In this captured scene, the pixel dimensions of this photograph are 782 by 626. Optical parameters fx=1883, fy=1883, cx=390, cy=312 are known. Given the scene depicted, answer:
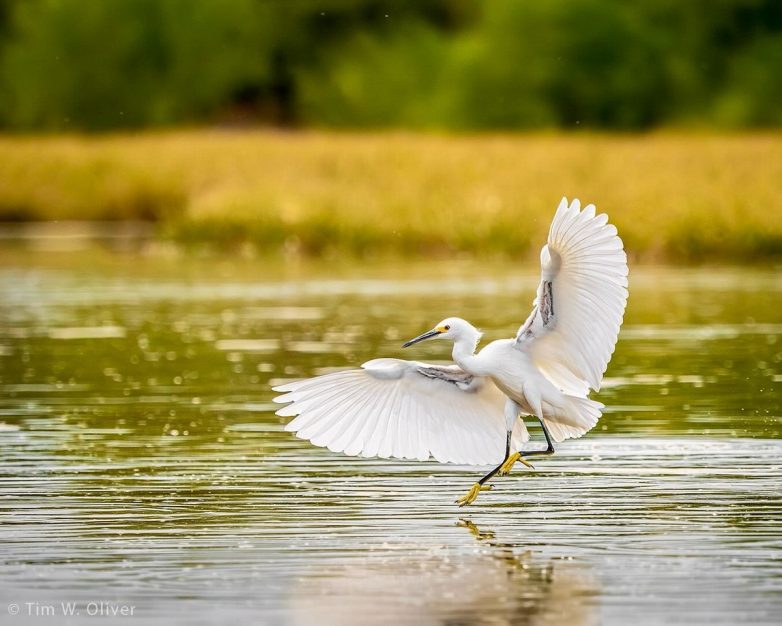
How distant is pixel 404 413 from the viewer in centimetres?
997

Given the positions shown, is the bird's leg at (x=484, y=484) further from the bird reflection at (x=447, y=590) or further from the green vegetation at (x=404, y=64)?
the green vegetation at (x=404, y=64)

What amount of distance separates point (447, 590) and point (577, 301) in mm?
2691

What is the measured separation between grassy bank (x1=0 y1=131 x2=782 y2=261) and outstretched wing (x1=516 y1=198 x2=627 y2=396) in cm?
1940

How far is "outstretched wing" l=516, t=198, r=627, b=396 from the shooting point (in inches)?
377

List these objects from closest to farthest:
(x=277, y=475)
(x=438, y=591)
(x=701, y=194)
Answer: (x=438, y=591) < (x=277, y=475) < (x=701, y=194)

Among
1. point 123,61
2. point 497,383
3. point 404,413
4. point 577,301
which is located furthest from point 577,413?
point 123,61

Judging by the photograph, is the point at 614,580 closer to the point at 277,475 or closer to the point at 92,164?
the point at 277,475

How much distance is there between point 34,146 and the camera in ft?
157

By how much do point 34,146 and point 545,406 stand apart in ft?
130

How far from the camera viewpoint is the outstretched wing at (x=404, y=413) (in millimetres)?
9773

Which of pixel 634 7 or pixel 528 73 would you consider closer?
pixel 528 73

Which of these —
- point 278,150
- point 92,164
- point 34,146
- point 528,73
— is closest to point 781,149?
point 278,150

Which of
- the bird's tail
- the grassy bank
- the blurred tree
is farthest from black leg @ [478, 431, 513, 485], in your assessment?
the blurred tree

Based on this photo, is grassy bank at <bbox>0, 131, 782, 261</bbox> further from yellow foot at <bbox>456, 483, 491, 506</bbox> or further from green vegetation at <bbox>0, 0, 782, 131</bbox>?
yellow foot at <bbox>456, 483, 491, 506</bbox>
